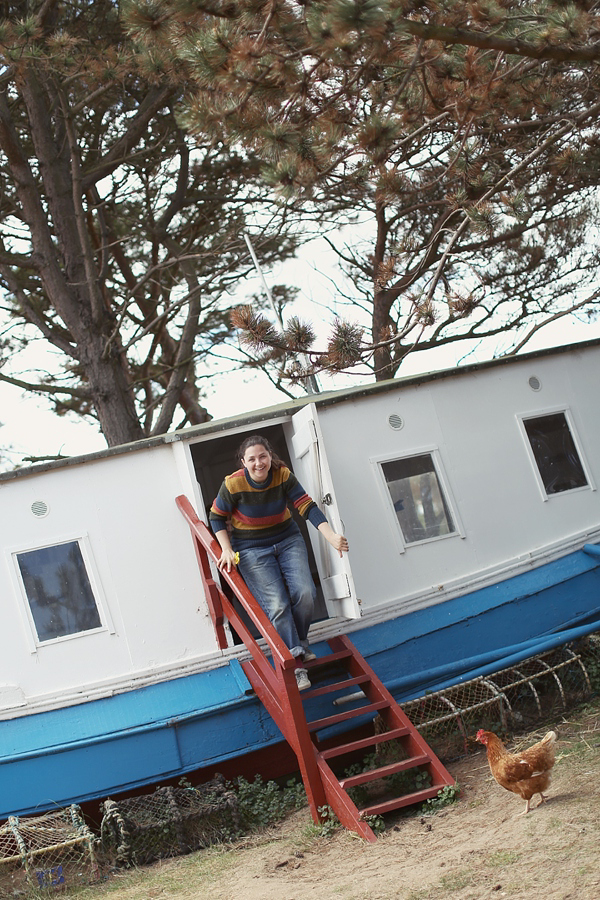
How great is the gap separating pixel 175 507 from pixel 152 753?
171cm

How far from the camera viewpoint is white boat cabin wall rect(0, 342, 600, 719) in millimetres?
6375

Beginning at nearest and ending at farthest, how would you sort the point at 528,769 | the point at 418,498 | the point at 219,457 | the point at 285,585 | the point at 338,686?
the point at 528,769, the point at 338,686, the point at 285,585, the point at 418,498, the point at 219,457

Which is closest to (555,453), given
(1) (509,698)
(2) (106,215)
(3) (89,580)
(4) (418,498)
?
(4) (418,498)

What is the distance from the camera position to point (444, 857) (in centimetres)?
459

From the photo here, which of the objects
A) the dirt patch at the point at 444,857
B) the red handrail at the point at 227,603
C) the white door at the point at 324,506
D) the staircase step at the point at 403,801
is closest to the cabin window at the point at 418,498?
the white door at the point at 324,506

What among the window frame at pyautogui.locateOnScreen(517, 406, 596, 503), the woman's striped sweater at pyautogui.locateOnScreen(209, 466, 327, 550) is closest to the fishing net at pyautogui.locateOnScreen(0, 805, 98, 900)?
the woman's striped sweater at pyautogui.locateOnScreen(209, 466, 327, 550)

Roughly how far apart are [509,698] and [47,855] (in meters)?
3.46

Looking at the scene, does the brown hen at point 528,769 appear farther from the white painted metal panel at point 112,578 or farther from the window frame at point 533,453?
the window frame at point 533,453

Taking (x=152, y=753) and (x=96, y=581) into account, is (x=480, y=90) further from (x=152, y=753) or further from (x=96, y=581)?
(x=152, y=753)

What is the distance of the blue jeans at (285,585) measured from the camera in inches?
239

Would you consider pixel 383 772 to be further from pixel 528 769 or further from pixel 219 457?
pixel 219 457

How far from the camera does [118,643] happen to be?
6418mm

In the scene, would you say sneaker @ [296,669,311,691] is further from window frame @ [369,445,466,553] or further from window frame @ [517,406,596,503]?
window frame @ [517,406,596,503]

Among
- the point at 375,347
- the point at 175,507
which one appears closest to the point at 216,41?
the point at 375,347
